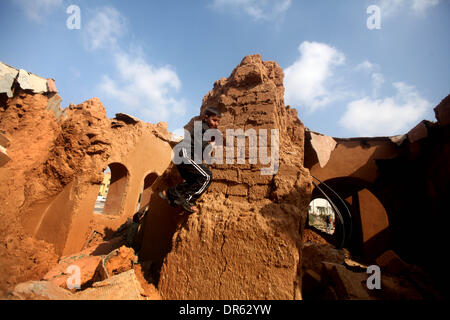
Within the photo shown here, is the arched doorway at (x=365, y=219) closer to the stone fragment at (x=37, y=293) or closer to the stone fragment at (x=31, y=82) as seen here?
the stone fragment at (x=37, y=293)

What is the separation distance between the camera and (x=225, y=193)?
220 cm

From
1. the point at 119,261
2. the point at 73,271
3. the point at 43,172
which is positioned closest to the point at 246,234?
the point at 119,261

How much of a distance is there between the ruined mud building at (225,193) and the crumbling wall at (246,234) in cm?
1

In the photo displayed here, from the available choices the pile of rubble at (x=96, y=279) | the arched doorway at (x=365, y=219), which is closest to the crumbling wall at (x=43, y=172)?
the pile of rubble at (x=96, y=279)

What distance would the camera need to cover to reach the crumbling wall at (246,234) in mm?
1619

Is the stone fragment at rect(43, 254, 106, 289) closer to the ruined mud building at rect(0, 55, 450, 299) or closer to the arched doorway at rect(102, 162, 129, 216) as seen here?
the ruined mud building at rect(0, 55, 450, 299)

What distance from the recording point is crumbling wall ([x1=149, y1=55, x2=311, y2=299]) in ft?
5.31

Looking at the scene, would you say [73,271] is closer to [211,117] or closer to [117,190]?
[211,117]

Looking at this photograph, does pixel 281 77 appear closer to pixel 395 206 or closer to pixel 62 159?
pixel 62 159

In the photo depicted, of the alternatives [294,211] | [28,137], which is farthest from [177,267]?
[28,137]

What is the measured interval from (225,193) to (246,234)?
57cm

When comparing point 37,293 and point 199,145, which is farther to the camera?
point 199,145

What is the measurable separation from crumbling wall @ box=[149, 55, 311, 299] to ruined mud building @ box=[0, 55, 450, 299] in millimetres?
11

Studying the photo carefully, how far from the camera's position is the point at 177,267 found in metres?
1.89
